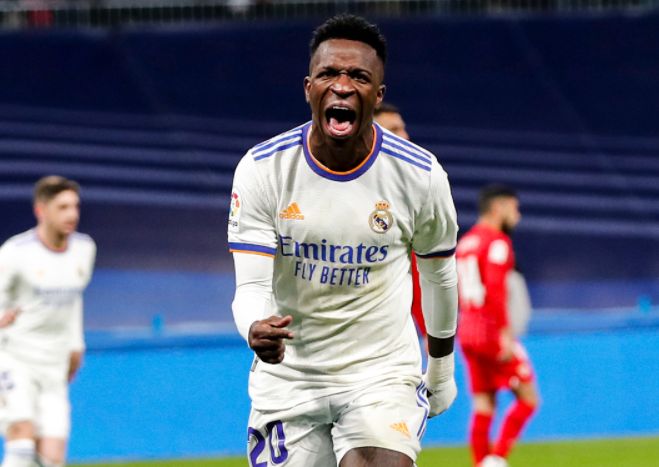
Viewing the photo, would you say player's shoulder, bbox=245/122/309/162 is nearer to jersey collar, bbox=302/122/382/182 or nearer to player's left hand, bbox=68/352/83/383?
jersey collar, bbox=302/122/382/182

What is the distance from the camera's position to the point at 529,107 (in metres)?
16.2

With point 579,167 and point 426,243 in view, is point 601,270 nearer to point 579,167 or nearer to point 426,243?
point 579,167

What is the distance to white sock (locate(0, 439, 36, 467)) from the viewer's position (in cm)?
758

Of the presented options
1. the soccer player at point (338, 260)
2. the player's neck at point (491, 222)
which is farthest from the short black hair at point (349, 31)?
the player's neck at point (491, 222)

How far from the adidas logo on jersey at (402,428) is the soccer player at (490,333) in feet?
15.0

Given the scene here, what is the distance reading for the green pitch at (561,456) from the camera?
31.0 ft

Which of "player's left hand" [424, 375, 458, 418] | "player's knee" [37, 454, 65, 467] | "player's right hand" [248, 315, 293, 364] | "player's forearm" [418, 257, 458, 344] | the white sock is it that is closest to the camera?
"player's right hand" [248, 315, 293, 364]

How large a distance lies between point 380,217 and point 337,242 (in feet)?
0.50

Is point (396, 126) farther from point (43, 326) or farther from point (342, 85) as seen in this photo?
point (43, 326)

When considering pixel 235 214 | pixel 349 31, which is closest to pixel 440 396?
pixel 235 214

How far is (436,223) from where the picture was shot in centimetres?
429

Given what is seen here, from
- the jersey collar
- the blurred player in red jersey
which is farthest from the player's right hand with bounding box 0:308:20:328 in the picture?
the jersey collar

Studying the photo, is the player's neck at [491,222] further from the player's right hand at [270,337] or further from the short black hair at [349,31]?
the player's right hand at [270,337]

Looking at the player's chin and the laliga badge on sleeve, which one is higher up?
the laliga badge on sleeve
